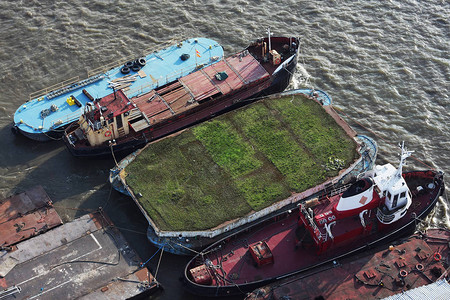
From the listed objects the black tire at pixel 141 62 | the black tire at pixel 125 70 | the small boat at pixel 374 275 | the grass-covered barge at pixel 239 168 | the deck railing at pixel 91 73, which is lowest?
the small boat at pixel 374 275

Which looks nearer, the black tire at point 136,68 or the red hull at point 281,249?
the red hull at point 281,249

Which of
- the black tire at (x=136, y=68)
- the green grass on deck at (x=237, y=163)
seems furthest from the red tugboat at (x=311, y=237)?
the black tire at (x=136, y=68)

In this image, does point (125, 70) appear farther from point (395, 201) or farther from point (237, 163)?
point (395, 201)

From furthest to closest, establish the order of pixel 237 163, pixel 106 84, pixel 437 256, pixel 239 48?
pixel 239 48 → pixel 106 84 → pixel 237 163 → pixel 437 256

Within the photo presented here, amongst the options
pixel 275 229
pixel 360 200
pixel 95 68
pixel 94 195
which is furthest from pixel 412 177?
pixel 95 68

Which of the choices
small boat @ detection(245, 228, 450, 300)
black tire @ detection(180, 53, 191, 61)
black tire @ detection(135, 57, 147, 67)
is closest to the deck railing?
black tire @ detection(135, 57, 147, 67)

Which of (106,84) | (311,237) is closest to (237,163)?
(311,237)

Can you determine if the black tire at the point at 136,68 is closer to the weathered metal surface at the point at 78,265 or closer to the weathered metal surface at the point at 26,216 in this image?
the weathered metal surface at the point at 26,216
